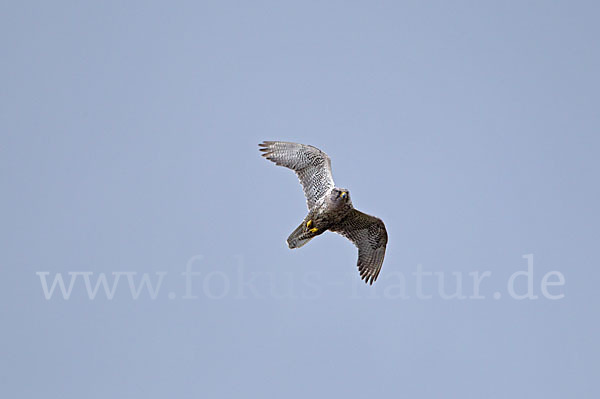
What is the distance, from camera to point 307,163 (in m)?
26.5

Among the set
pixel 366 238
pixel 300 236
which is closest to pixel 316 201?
pixel 300 236

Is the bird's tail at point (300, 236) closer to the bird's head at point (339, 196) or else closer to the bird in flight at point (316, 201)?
the bird in flight at point (316, 201)

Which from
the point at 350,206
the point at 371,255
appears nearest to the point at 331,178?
the point at 350,206

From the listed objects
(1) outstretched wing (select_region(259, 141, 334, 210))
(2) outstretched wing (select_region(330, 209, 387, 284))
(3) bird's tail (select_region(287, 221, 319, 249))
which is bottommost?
(3) bird's tail (select_region(287, 221, 319, 249))

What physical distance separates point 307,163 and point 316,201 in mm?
1056

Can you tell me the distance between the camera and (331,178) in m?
26.3

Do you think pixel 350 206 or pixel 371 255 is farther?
pixel 371 255

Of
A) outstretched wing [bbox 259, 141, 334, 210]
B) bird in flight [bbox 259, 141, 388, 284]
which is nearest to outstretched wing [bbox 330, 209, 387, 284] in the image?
bird in flight [bbox 259, 141, 388, 284]

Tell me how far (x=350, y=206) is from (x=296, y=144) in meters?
2.24

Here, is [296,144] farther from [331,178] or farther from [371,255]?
[371,255]

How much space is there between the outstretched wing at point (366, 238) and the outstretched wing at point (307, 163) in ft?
3.44

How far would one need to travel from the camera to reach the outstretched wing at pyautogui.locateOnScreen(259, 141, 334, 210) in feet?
86.2

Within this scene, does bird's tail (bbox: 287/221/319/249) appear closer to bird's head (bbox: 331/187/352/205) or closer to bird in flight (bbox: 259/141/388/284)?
bird in flight (bbox: 259/141/388/284)

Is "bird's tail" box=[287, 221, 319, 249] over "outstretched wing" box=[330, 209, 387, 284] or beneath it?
beneath
